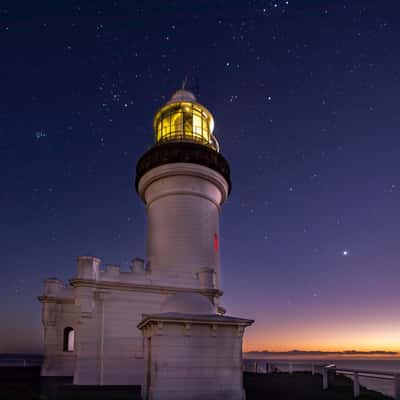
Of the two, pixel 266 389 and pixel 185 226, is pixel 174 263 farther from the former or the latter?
pixel 266 389

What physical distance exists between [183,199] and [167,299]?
33.8 ft

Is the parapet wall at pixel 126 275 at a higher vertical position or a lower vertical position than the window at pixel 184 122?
lower

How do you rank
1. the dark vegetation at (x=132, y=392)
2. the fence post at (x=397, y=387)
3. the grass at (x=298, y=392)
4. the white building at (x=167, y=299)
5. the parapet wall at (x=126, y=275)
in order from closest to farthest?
1. the white building at (x=167, y=299)
2. the dark vegetation at (x=132, y=392)
3. the fence post at (x=397, y=387)
4. the grass at (x=298, y=392)
5. the parapet wall at (x=126, y=275)

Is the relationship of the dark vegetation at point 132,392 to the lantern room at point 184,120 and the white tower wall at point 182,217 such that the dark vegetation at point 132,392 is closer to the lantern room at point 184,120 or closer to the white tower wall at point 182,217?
the white tower wall at point 182,217

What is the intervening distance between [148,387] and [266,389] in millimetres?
6671

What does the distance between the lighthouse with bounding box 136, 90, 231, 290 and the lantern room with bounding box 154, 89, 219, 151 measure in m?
0.16

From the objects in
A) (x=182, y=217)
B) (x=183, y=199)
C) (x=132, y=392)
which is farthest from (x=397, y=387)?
(x=183, y=199)

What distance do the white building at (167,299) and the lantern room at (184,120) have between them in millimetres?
72

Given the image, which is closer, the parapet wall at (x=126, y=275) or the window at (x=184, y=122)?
the parapet wall at (x=126, y=275)

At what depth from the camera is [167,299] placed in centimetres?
1349

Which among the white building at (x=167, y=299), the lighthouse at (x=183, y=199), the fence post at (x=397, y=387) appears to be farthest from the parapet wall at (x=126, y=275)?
the fence post at (x=397, y=387)

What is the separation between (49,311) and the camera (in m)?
21.4

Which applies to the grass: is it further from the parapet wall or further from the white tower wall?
the white tower wall

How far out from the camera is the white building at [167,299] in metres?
12.1
